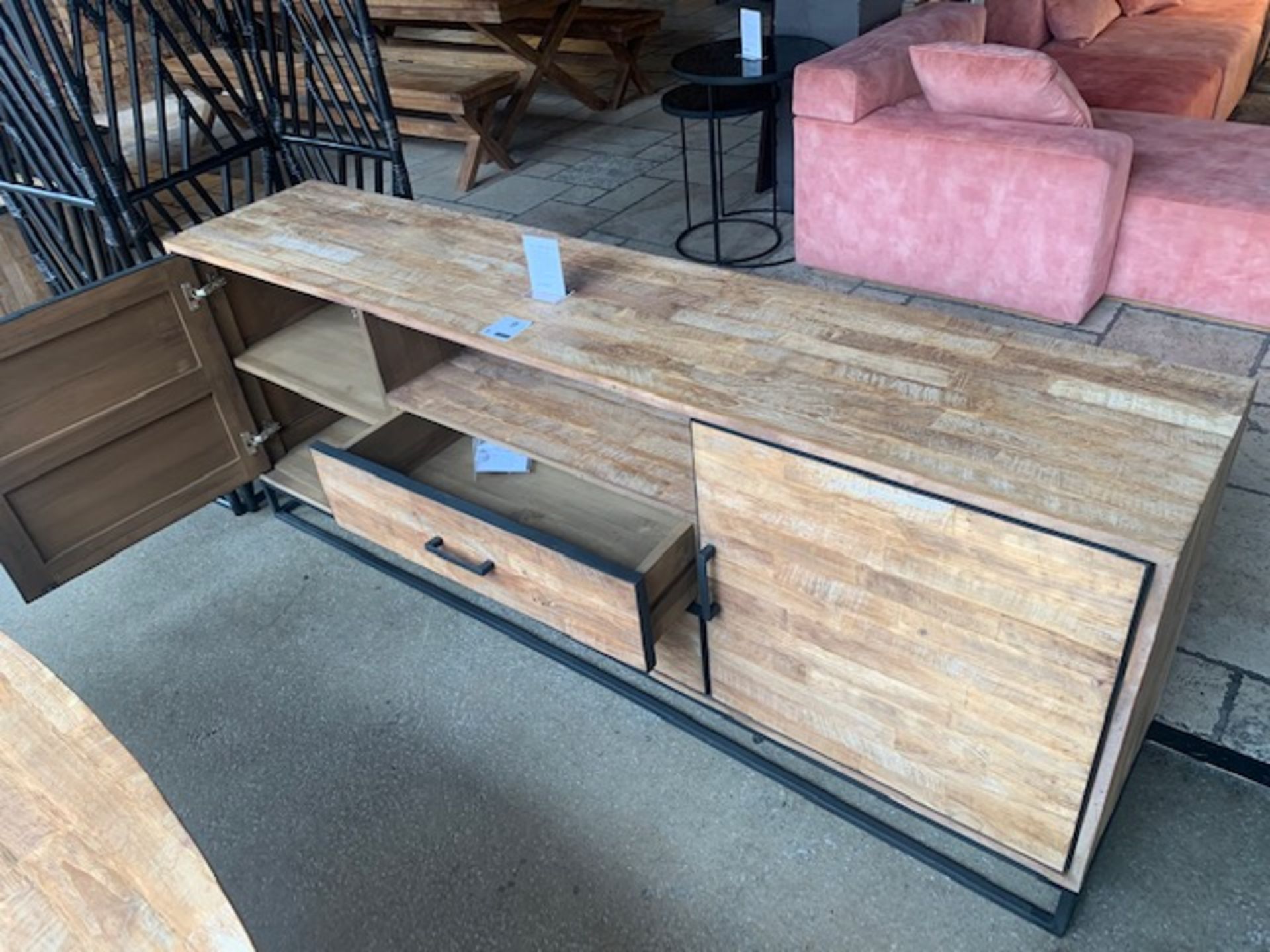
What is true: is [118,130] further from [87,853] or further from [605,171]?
[605,171]

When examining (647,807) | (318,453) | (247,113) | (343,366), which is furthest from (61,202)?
(647,807)

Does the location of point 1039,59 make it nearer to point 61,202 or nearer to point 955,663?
point 955,663

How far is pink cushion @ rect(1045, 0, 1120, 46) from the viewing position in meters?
3.73

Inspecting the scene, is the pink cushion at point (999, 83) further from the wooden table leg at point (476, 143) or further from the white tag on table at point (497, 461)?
the wooden table leg at point (476, 143)

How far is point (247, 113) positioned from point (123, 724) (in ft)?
4.88

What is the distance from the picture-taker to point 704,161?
13.4 ft

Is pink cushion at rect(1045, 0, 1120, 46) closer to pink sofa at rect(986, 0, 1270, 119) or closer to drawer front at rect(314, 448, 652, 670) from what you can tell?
pink sofa at rect(986, 0, 1270, 119)

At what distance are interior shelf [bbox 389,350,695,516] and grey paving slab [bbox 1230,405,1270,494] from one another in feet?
4.26

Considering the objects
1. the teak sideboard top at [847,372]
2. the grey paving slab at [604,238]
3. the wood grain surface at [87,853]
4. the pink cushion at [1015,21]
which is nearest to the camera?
the wood grain surface at [87,853]

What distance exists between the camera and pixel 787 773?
154 centimetres

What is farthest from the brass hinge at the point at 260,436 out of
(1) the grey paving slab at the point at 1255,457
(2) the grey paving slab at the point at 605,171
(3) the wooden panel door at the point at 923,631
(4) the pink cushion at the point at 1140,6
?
(4) the pink cushion at the point at 1140,6

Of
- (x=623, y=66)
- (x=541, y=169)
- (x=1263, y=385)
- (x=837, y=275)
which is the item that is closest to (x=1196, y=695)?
(x=1263, y=385)

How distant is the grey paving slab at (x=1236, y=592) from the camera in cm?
166

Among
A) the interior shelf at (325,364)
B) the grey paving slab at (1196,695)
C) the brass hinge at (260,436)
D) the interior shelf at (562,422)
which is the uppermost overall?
the interior shelf at (562,422)
